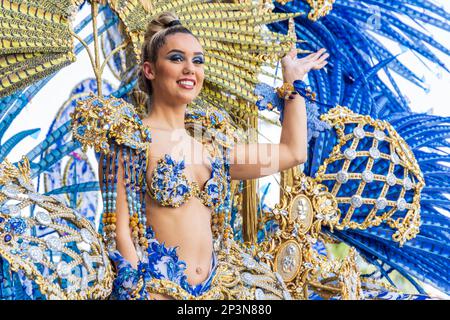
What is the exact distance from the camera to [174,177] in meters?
3.22

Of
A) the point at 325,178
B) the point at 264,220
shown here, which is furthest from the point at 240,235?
the point at 325,178

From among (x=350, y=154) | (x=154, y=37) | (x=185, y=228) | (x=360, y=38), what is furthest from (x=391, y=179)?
(x=154, y=37)

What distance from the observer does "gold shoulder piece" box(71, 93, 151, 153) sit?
315 centimetres

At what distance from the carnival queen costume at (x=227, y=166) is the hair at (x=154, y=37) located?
16 centimetres

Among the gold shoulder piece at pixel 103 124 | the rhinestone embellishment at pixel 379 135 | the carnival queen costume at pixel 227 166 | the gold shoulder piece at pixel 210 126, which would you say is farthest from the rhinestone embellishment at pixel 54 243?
the rhinestone embellishment at pixel 379 135

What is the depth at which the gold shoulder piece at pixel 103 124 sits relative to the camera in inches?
124

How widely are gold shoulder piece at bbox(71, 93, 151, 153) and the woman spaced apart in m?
0.06

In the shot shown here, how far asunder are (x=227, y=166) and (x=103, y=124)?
51 centimetres

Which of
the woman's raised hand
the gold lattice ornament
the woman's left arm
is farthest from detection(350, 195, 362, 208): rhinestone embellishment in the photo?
the woman's raised hand

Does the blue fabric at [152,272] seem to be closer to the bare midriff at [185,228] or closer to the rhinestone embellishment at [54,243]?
the bare midriff at [185,228]

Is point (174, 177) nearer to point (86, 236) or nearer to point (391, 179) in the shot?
point (86, 236)

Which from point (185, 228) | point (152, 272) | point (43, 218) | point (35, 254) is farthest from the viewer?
point (185, 228)

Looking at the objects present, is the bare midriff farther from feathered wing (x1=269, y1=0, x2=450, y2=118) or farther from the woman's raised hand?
feathered wing (x1=269, y1=0, x2=450, y2=118)
